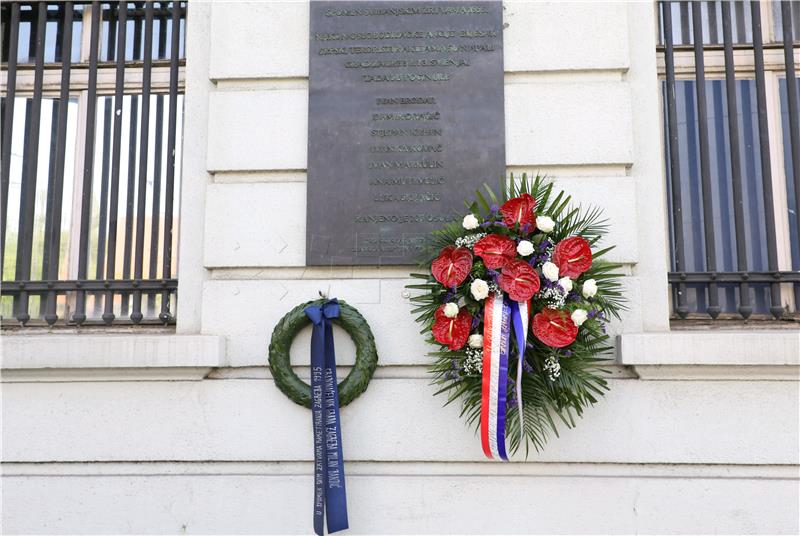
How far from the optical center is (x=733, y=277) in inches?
144

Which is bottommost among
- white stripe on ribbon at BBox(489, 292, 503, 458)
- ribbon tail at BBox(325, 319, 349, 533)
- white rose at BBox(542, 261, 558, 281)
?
ribbon tail at BBox(325, 319, 349, 533)

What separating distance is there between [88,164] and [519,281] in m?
2.72

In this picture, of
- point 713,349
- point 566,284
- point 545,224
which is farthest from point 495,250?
point 713,349

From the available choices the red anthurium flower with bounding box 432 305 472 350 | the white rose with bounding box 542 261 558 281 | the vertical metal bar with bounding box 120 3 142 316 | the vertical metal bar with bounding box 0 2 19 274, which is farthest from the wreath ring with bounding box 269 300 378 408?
the vertical metal bar with bounding box 0 2 19 274

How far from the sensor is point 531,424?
A: 331 centimetres

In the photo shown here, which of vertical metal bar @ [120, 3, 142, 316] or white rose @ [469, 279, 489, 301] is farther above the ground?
vertical metal bar @ [120, 3, 142, 316]

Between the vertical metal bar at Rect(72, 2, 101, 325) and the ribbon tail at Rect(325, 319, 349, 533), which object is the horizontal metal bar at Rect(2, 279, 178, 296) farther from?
the ribbon tail at Rect(325, 319, 349, 533)

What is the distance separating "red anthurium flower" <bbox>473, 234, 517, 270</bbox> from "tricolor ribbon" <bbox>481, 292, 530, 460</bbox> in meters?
0.15

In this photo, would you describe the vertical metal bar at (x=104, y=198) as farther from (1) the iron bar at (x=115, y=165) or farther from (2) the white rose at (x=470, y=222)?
(2) the white rose at (x=470, y=222)

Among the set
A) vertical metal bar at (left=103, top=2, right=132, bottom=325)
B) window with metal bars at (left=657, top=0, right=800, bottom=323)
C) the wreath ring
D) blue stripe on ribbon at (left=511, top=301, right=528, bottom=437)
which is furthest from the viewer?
vertical metal bar at (left=103, top=2, right=132, bottom=325)

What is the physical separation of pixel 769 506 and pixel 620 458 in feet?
2.53

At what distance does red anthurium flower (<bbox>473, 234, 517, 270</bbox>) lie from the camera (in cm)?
317

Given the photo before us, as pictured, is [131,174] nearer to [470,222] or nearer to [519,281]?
[470,222]

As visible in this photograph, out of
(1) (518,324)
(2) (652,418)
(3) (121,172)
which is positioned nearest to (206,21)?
(3) (121,172)
